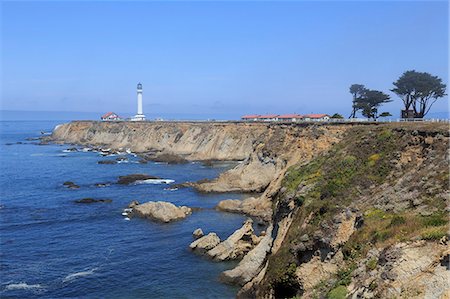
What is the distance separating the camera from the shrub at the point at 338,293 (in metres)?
17.9

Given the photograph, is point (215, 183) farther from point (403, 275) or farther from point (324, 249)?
point (403, 275)

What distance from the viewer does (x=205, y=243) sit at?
38.2m

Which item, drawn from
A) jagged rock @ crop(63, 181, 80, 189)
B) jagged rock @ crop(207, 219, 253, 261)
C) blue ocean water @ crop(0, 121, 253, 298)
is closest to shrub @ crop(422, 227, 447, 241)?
blue ocean water @ crop(0, 121, 253, 298)

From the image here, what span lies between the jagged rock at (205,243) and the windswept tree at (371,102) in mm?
50050

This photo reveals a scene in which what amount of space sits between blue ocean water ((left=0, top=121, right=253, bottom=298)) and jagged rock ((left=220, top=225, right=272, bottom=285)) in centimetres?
81

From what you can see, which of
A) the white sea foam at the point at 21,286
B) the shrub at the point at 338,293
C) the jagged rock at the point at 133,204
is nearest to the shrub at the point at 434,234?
the shrub at the point at 338,293

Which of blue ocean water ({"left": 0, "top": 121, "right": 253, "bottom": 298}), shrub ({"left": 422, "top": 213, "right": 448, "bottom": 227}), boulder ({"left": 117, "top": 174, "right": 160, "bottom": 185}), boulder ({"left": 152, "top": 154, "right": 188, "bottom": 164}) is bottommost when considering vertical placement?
blue ocean water ({"left": 0, "top": 121, "right": 253, "bottom": 298})

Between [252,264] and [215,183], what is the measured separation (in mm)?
35285

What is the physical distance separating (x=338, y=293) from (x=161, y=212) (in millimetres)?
33293

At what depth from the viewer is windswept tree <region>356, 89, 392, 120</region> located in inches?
3041

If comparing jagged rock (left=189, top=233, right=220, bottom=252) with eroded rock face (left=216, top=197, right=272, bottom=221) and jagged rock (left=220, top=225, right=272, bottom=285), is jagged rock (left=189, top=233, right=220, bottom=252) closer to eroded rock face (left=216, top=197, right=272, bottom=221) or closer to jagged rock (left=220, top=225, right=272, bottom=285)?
jagged rock (left=220, top=225, right=272, bottom=285)

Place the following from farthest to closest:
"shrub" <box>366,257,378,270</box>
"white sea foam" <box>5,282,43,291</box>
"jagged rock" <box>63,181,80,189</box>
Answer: "jagged rock" <box>63,181,80,189</box> → "white sea foam" <box>5,282,43,291</box> → "shrub" <box>366,257,378,270</box>

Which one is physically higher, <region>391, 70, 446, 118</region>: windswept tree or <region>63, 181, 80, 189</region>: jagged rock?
<region>391, 70, 446, 118</region>: windswept tree

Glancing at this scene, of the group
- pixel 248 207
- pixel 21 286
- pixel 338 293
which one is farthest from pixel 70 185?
Result: pixel 338 293
